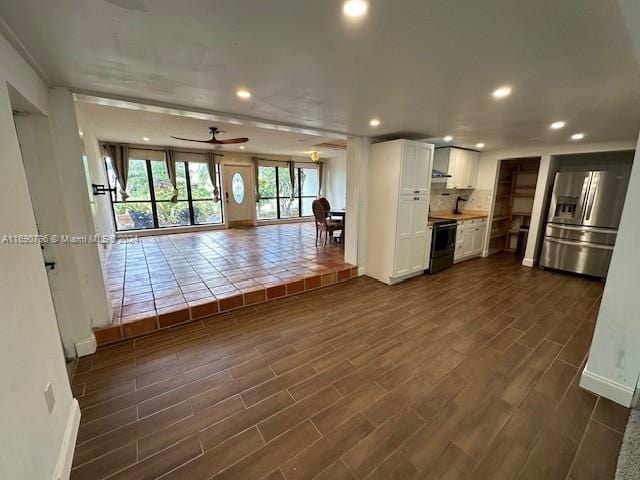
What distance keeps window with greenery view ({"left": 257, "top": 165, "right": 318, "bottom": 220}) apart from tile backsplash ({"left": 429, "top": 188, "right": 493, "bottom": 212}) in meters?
5.00

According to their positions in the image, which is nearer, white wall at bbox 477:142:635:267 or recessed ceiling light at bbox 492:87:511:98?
recessed ceiling light at bbox 492:87:511:98

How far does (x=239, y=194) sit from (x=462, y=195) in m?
6.19

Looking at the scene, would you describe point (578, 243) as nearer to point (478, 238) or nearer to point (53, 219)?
point (478, 238)

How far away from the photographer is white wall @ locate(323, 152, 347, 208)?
29.7 feet

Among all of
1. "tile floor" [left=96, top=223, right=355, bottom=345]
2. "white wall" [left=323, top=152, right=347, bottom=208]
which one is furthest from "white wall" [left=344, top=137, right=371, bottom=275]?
"white wall" [left=323, top=152, right=347, bottom=208]

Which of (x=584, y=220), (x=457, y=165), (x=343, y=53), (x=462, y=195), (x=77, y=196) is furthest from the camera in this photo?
(x=462, y=195)

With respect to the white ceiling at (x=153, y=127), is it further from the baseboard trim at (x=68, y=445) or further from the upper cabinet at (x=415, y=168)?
the baseboard trim at (x=68, y=445)

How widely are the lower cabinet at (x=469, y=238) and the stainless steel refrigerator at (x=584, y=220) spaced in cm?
104

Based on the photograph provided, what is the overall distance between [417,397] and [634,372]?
1.50 metres

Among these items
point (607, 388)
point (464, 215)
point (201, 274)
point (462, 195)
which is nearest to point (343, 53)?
point (607, 388)

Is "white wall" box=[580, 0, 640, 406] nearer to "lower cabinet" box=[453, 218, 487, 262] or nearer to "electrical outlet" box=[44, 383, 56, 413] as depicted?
"lower cabinet" box=[453, 218, 487, 262]

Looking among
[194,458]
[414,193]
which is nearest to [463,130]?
[414,193]

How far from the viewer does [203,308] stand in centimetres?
295

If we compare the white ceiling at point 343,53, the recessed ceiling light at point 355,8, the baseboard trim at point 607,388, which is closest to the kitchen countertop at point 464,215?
the white ceiling at point 343,53
